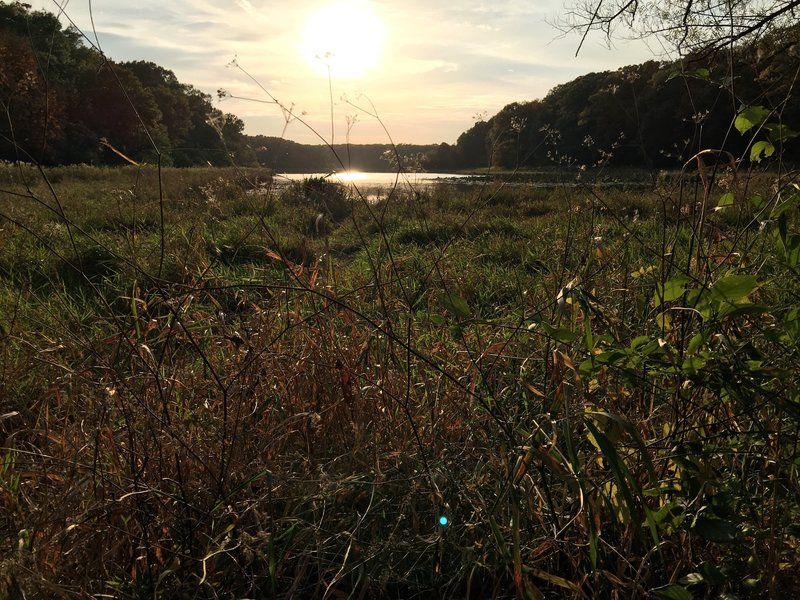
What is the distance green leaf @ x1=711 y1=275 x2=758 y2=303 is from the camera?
3.55 feet

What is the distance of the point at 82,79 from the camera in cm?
3734

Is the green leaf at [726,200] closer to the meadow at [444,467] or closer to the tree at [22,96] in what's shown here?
the meadow at [444,467]

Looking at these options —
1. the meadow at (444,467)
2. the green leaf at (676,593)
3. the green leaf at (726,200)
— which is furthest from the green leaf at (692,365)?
the green leaf at (726,200)

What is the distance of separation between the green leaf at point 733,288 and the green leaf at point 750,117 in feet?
1.83

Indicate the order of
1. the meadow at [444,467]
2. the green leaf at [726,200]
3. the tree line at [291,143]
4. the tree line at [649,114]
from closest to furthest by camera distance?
the meadow at [444,467] < the green leaf at [726,200] < the tree line at [649,114] < the tree line at [291,143]

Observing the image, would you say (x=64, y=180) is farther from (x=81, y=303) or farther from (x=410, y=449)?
(x=410, y=449)

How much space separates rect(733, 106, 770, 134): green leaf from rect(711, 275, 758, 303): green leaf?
1.83ft

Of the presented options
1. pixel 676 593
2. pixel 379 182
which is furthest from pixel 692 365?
pixel 379 182

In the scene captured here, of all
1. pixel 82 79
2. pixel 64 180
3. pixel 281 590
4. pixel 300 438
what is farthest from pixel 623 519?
pixel 82 79

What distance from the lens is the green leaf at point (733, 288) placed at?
3.55 ft

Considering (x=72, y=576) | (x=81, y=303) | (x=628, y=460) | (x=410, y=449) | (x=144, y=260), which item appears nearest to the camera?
(x=72, y=576)

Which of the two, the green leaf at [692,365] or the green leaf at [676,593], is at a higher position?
the green leaf at [692,365]

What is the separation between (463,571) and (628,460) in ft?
1.73

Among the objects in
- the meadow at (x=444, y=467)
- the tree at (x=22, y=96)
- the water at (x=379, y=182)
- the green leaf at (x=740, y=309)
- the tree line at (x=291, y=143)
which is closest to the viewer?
the green leaf at (x=740, y=309)
